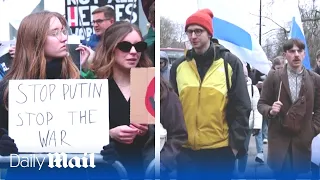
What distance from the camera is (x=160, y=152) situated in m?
3.19

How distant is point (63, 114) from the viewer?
321 cm

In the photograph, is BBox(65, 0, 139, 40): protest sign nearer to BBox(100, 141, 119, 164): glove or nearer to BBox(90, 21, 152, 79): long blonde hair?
BBox(90, 21, 152, 79): long blonde hair

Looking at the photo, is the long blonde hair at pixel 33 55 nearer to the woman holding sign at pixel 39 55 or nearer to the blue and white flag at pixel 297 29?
the woman holding sign at pixel 39 55

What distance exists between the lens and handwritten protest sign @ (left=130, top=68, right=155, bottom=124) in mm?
3176

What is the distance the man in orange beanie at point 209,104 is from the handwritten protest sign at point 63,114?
1.46 ft

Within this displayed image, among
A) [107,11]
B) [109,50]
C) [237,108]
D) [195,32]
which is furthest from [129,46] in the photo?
[237,108]

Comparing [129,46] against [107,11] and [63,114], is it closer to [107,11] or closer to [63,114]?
[107,11]

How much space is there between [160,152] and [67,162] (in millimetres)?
537

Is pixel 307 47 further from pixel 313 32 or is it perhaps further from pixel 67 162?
pixel 67 162

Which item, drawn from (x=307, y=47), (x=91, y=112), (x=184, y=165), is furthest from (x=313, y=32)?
(x=91, y=112)

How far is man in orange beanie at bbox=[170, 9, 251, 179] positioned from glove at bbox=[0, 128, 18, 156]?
0.94 metres

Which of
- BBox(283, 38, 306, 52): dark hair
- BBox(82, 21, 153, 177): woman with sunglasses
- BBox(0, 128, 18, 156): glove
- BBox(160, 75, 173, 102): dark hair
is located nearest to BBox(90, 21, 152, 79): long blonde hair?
BBox(82, 21, 153, 177): woman with sunglasses

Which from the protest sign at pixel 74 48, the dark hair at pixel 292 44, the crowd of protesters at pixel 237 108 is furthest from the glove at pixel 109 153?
the dark hair at pixel 292 44

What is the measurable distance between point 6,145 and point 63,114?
37 cm
